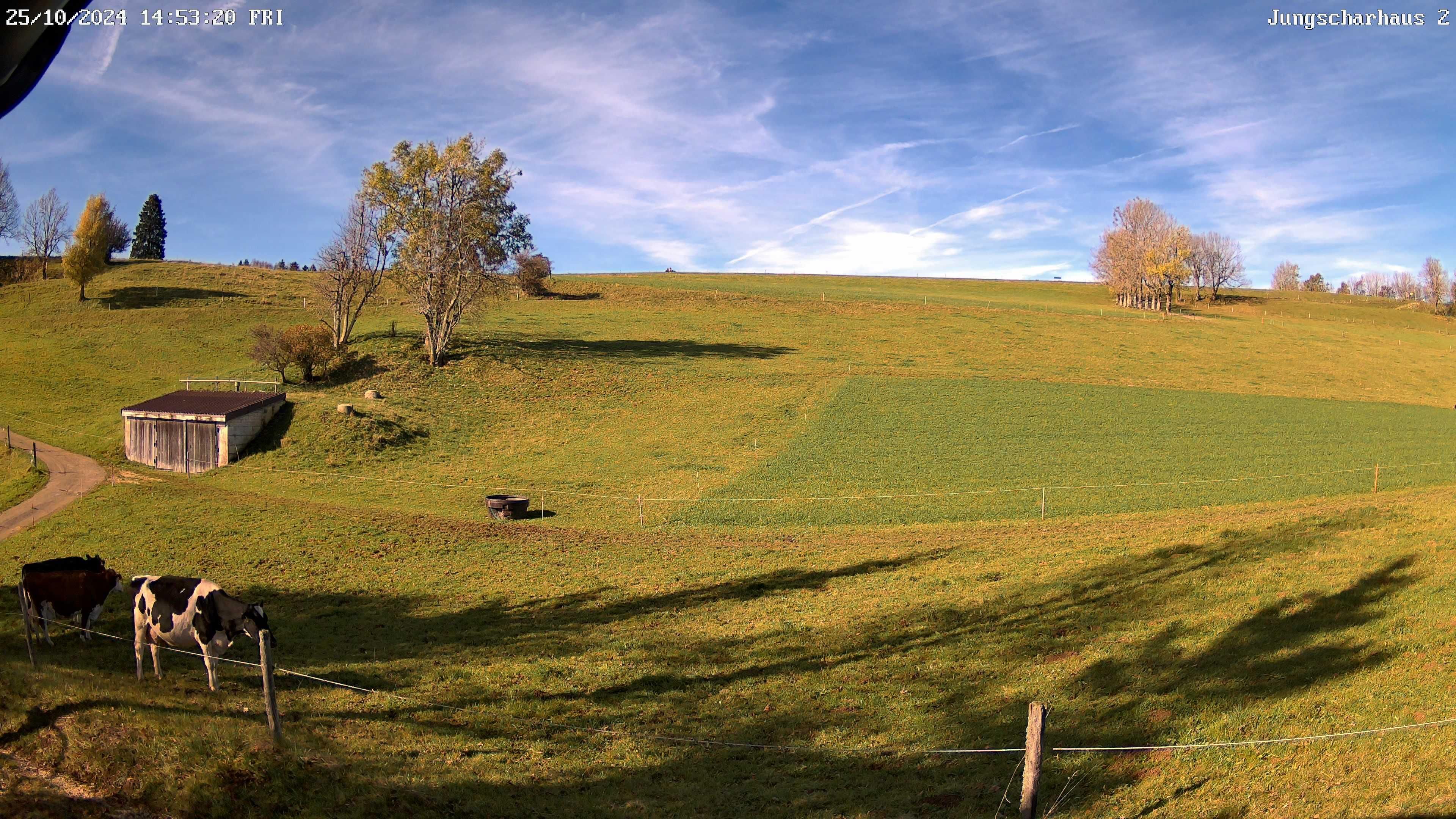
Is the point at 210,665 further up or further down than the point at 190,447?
further down

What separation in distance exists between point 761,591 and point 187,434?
28.7 m

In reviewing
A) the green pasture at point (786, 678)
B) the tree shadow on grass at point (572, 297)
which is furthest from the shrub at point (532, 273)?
the green pasture at point (786, 678)

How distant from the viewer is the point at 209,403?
3581 centimetres

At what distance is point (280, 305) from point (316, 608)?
2459 inches

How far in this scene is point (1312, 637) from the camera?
13375mm

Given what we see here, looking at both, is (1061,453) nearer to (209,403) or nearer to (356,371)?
(209,403)

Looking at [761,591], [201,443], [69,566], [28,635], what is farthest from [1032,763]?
[201,443]

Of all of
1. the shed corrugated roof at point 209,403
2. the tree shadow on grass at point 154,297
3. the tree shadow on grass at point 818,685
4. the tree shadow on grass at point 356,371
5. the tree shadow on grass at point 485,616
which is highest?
the tree shadow on grass at point 154,297

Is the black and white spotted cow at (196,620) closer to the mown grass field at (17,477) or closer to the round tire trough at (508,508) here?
the round tire trough at (508,508)

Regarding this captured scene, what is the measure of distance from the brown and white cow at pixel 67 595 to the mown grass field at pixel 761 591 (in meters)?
0.84

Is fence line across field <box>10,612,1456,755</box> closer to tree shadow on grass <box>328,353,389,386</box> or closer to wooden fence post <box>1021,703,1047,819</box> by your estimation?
wooden fence post <box>1021,703,1047,819</box>

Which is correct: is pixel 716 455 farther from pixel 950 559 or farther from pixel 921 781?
pixel 921 781

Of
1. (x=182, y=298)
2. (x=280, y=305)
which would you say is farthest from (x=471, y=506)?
(x=182, y=298)

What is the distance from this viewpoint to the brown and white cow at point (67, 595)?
13.8 metres
